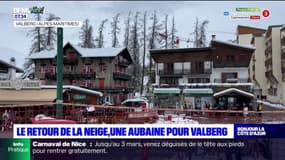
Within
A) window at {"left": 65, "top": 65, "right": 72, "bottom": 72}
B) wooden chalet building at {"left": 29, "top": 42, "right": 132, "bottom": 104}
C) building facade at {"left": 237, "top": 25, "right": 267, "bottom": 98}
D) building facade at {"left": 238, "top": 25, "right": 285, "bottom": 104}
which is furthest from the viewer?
building facade at {"left": 237, "top": 25, "right": 267, "bottom": 98}

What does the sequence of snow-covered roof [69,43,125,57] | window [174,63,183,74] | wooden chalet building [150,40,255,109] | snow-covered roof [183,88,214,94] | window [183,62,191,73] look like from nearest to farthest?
wooden chalet building [150,40,255,109] < snow-covered roof [183,88,214,94] < window [183,62,191,73] < window [174,63,183,74] < snow-covered roof [69,43,125,57]

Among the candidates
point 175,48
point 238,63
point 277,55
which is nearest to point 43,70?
point 175,48

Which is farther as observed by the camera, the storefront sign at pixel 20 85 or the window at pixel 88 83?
the window at pixel 88 83

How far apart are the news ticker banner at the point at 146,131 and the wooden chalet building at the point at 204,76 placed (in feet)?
72.1

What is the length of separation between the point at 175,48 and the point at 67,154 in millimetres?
30653

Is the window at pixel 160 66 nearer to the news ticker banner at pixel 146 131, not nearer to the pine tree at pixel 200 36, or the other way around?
the pine tree at pixel 200 36

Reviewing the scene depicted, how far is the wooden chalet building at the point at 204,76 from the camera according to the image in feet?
92.8

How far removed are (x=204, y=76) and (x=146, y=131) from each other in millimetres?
30305

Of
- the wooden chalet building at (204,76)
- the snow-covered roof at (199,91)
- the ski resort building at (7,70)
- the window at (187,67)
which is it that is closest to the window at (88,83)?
the wooden chalet building at (204,76)

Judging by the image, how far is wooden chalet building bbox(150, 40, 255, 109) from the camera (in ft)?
92.8

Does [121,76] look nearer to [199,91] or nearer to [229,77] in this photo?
[199,91]

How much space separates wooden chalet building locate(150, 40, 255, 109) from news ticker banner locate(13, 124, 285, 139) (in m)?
22.0

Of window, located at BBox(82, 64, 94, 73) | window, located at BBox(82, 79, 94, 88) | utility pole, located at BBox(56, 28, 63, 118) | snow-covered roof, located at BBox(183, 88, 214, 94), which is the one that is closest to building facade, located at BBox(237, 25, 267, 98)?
snow-covered roof, located at BBox(183, 88, 214, 94)

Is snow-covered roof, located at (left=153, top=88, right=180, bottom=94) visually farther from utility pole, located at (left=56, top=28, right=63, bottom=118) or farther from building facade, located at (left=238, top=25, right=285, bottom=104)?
utility pole, located at (left=56, top=28, right=63, bottom=118)
